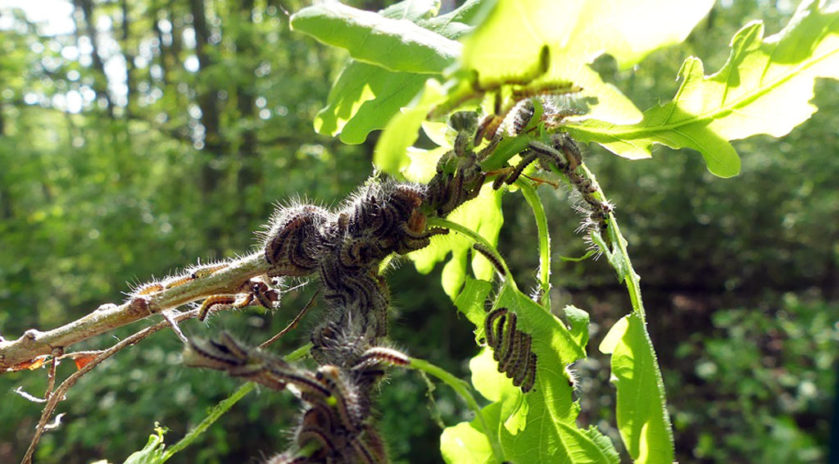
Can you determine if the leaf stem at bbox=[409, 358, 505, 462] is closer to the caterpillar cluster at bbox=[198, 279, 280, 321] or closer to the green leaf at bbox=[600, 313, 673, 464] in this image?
the green leaf at bbox=[600, 313, 673, 464]

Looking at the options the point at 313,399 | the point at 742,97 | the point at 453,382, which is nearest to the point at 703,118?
the point at 742,97

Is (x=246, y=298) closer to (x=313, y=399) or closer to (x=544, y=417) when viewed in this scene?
(x=313, y=399)

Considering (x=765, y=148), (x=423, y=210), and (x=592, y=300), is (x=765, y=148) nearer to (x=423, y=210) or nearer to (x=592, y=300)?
(x=592, y=300)

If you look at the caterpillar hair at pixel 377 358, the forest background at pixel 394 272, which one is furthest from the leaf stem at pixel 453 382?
the forest background at pixel 394 272

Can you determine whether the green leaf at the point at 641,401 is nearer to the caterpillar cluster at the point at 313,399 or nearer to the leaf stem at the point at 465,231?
the leaf stem at the point at 465,231

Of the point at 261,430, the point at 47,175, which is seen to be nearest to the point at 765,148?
the point at 261,430

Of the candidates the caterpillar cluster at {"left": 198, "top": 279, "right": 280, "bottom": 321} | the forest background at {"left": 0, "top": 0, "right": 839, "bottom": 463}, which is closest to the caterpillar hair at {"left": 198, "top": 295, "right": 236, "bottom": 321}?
the caterpillar cluster at {"left": 198, "top": 279, "right": 280, "bottom": 321}
